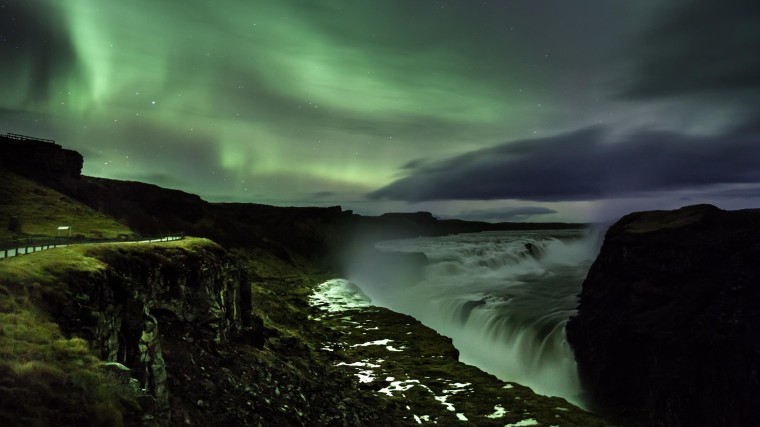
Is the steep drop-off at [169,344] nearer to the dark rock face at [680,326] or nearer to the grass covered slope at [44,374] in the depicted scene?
the grass covered slope at [44,374]

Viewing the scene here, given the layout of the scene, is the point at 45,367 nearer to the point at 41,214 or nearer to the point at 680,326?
the point at 680,326

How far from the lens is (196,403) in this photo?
17.6m

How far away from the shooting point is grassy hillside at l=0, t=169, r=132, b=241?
5277 centimetres

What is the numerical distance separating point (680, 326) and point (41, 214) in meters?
81.0

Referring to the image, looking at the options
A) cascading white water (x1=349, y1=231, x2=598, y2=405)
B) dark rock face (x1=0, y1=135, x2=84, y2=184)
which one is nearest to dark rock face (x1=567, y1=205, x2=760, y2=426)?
cascading white water (x1=349, y1=231, x2=598, y2=405)

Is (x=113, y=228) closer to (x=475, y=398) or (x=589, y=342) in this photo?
(x=475, y=398)

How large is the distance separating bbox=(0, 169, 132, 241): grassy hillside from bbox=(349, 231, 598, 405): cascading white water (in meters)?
45.6

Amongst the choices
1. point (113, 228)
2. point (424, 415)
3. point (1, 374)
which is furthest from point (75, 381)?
point (113, 228)

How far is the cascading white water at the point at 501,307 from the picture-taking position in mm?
38875

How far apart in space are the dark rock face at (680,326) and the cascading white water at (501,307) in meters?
2.67

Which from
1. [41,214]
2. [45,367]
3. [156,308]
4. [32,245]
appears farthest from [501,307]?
[41,214]

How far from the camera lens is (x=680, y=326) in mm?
31422

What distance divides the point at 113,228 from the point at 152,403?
6273 cm

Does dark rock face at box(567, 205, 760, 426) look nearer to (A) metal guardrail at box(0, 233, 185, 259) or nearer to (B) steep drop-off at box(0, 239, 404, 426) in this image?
(B) steep drop-off at box(0, 239, 404, 426)
